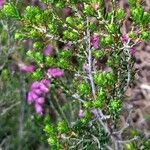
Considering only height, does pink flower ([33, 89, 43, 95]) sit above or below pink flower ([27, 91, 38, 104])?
above

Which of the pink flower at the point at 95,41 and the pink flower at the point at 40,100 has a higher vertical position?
the pink flower at the point at 40,100

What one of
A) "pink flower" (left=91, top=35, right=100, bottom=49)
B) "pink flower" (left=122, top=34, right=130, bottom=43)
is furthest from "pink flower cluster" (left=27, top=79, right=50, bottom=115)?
"pink flower" (left=122, top=34, right=130, bottom=43)

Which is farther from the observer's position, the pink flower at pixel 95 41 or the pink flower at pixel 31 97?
the pink flower at pixel 31 97

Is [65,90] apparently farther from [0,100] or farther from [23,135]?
[23,135]

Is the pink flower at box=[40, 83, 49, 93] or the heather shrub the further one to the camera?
the pink flower at box=[40, 83, 49, 93]

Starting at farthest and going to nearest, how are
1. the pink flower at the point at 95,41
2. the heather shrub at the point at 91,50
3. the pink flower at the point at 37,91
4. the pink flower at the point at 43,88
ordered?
the pink flower at the point at 37,91 < the pink flower at the point at 43,88 < the pink flower at the point at 95,41 < the heather shrub at the point at 91,50

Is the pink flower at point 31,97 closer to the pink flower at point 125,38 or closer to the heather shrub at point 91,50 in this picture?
the heather shrub at point 91,50

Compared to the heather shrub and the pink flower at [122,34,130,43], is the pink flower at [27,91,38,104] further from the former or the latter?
the pink flower at [122,34,130,43]

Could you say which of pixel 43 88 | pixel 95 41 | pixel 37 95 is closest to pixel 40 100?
pixel 37 95

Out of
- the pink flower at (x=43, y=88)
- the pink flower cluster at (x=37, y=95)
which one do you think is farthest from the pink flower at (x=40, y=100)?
the pink flower at (x=43, y=88)

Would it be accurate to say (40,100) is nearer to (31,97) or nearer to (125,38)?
(31,97)

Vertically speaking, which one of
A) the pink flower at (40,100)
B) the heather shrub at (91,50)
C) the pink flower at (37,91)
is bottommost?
the heather shrub at (91,50)
